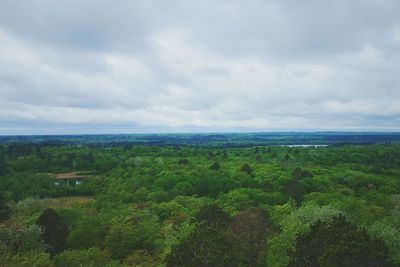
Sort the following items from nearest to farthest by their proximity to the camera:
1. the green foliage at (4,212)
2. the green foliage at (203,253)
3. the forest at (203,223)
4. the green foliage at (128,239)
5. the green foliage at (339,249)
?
1. the green foliage at (339,249)
2. the green foliage at (203,253)
3. the forest at (203,223)
4. the green foliage at (128,239)
5. the green foliage at (4,212)

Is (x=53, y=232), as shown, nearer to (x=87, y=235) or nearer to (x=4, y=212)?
(x=87, y=235)

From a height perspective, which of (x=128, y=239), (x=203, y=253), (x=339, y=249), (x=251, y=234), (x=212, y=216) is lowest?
(x=128, y=239)

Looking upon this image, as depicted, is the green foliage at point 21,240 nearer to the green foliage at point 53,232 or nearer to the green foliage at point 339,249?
the green foliage at point 53,232

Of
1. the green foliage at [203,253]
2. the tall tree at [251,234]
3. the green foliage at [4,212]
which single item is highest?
the green foliage at [203,253]

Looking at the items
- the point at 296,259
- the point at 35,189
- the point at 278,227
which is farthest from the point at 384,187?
the point at 35,189

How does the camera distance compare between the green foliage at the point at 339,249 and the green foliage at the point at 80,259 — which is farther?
the green foliage at the point at 80,259

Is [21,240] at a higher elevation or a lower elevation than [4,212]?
higher

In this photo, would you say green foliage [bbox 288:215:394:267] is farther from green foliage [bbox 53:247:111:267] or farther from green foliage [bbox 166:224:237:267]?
green foliage [bbox 53:247:111:267]

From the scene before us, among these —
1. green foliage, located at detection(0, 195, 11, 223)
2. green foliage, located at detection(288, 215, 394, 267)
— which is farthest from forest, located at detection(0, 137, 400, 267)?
green foliage, located at detection(0, 195, 11, 223)

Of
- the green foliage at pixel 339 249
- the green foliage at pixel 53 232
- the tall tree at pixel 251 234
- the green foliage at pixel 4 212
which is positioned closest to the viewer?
the green foliage at pixel 339 249

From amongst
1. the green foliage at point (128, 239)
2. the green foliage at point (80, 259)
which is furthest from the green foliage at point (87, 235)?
the green foliage at point (80, 259)

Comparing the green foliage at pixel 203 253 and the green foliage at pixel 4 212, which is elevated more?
the green foliage at pixel 203 253

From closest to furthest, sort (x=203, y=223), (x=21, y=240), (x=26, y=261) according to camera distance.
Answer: (x=26, y=261)
(x=203, y=223)
(x=21, y=240)

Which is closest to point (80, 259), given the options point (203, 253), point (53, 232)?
point (203, 253)
